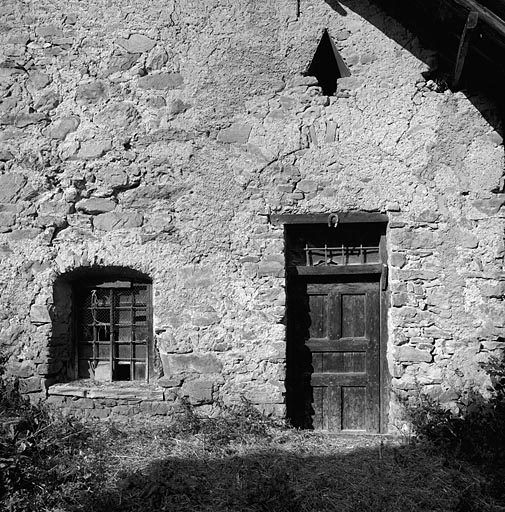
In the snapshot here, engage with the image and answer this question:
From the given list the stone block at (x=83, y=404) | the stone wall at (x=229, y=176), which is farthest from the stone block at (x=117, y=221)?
the stone block at (x=83, y=404)

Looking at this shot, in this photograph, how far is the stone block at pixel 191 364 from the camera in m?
5.19

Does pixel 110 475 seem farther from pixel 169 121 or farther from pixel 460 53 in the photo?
pixel 460 53

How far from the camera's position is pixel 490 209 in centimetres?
507

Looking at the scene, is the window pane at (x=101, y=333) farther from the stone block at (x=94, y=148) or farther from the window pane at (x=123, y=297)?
the stone block at (x=94, y=148)

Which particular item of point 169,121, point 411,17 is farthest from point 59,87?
point 411,17

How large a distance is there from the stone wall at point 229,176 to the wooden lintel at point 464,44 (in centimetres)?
27

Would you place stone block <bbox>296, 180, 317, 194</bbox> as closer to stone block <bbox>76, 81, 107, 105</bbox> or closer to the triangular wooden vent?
the triangular wooden vent

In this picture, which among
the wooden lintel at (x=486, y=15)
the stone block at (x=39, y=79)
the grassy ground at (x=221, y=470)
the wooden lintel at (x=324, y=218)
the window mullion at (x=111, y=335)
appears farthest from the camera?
the window mullion at (x=111, y=335)

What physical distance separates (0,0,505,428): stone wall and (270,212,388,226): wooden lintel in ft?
0.21

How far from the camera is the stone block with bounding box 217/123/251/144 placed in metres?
5.28

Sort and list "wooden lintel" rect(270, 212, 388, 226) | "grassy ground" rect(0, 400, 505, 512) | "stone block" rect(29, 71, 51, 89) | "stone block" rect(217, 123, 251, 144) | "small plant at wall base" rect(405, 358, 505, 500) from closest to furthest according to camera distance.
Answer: "grassy ground" rect(0, 400, 505, 512) < "small plant at wall base" rect(405, 358, 505, 500) < "wooden lintel" rect(270, 212, 388, 226) < "stone block" rect(217, 123, 251, 144) < "stone block" rect(29, 71, 51, 89)

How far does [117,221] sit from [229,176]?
1145mm

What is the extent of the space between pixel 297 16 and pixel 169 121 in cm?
157

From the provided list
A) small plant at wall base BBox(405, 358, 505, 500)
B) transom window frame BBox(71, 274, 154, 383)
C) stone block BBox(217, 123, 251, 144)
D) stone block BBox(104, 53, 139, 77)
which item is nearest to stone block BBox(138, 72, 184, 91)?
stone block BBox(104, 53, 139, 77)
